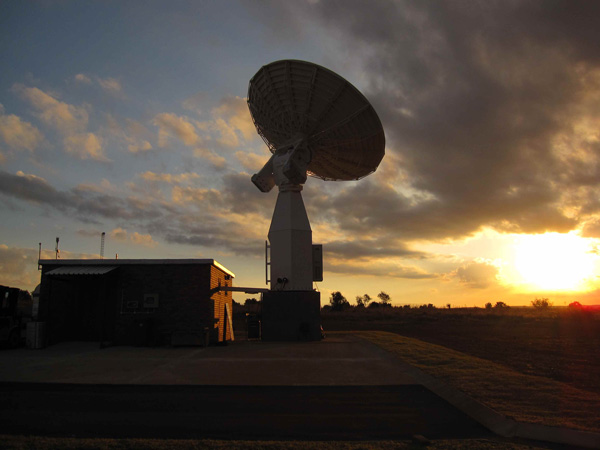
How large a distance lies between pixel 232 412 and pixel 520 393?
617 cm

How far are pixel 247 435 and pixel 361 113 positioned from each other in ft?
61.1

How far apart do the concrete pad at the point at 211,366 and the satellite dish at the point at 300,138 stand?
5676 mm

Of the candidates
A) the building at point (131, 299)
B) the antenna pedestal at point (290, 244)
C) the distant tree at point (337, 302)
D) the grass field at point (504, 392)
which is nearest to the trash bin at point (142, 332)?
the building at point (131, 299)

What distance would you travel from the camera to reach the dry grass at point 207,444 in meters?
6.48

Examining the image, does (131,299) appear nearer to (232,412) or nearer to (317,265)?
(317,265)

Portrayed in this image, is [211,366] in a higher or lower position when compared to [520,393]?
higher

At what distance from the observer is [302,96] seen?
23562 millimetres

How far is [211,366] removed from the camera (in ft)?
47.6

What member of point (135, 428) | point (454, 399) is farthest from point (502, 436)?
point (135, 428)

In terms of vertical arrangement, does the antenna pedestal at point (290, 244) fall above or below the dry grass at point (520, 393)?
above

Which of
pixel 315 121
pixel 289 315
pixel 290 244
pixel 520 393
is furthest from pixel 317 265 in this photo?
pixel 520 393

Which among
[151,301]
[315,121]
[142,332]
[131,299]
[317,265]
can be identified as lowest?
[142,332]

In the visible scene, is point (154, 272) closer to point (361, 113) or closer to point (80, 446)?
Result: point (361, 113)

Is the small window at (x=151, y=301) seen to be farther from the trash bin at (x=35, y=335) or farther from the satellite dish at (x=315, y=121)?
the satellite dish at (x=315, y=121)
